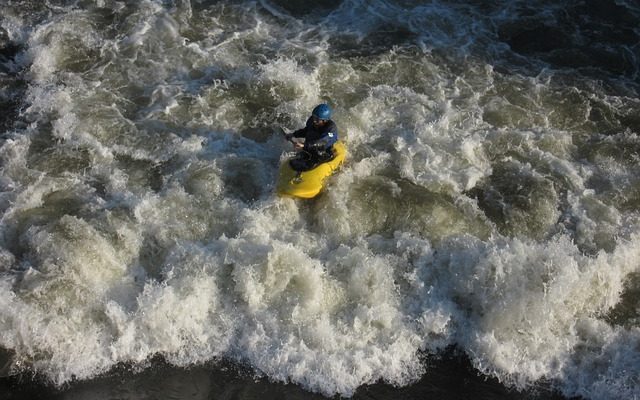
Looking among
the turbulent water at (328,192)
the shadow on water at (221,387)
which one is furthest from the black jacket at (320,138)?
the shadow on water at (221,387)

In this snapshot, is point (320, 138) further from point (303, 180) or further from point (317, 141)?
point (303, 180)

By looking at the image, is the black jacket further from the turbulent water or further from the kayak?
the turbulent water

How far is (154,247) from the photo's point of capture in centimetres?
794

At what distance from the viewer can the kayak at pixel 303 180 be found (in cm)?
831

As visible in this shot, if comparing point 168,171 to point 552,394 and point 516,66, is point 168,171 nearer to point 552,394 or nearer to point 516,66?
point 552,394

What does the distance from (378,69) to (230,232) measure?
478cm

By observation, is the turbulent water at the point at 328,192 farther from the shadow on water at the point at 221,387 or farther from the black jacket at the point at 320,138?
the black jacket at the point at 320,138

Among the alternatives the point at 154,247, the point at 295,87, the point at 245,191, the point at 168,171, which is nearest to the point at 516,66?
the point at 295,87

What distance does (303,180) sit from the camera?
836cm

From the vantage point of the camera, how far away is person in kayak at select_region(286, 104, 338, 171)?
8.38m

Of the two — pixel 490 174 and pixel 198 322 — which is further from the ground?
pixel 490 174

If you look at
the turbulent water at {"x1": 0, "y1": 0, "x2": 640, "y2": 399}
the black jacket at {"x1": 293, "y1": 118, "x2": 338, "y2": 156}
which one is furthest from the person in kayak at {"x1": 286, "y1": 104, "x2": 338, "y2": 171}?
the turbulent water at {"x1": 0, "y1": 0, "x2": 640, "y2": 399}

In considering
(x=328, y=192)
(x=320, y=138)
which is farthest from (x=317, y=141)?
(x=328, y=192)

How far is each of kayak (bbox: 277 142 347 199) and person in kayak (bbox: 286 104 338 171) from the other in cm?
9
